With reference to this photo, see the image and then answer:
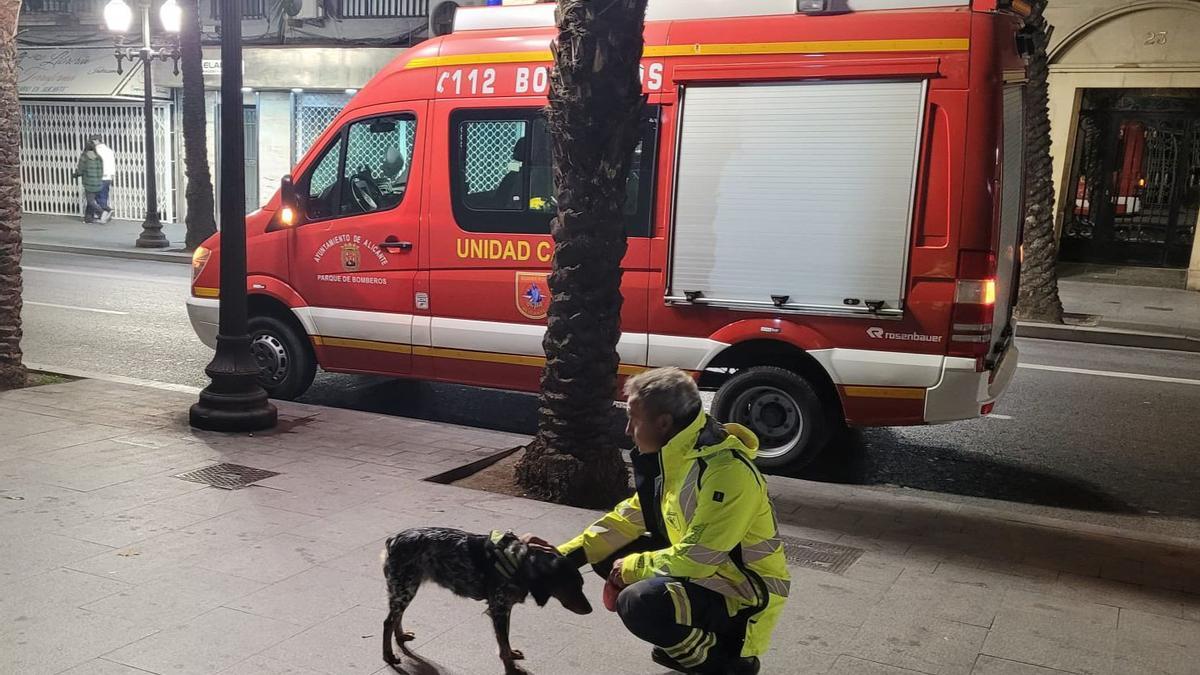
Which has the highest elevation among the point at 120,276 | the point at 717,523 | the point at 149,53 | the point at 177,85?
the point at 149,53

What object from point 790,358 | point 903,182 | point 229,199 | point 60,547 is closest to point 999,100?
point 903,182

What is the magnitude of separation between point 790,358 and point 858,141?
1485mm

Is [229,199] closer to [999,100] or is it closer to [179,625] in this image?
[179,625]

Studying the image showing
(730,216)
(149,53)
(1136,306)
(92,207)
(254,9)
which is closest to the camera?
(730,216)

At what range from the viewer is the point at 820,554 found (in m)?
5.23

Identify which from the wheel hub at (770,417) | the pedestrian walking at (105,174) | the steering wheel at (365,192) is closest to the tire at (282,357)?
the steering wheel at (365,192)

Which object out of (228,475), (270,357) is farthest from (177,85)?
(228,475)

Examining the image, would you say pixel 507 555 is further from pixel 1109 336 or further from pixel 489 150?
pixel 1109 336

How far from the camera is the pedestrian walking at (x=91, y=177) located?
79.0 ft

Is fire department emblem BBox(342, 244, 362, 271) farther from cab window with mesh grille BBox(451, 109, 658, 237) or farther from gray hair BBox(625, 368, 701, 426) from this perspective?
gray hair BBox(625, 368, 701, 426)

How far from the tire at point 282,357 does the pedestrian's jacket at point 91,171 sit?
18375mm

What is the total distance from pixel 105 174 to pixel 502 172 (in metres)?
20.6

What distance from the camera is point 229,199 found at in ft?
23.4

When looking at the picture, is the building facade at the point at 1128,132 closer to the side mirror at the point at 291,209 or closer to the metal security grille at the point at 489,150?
the metal security grille at the point at 489,150
